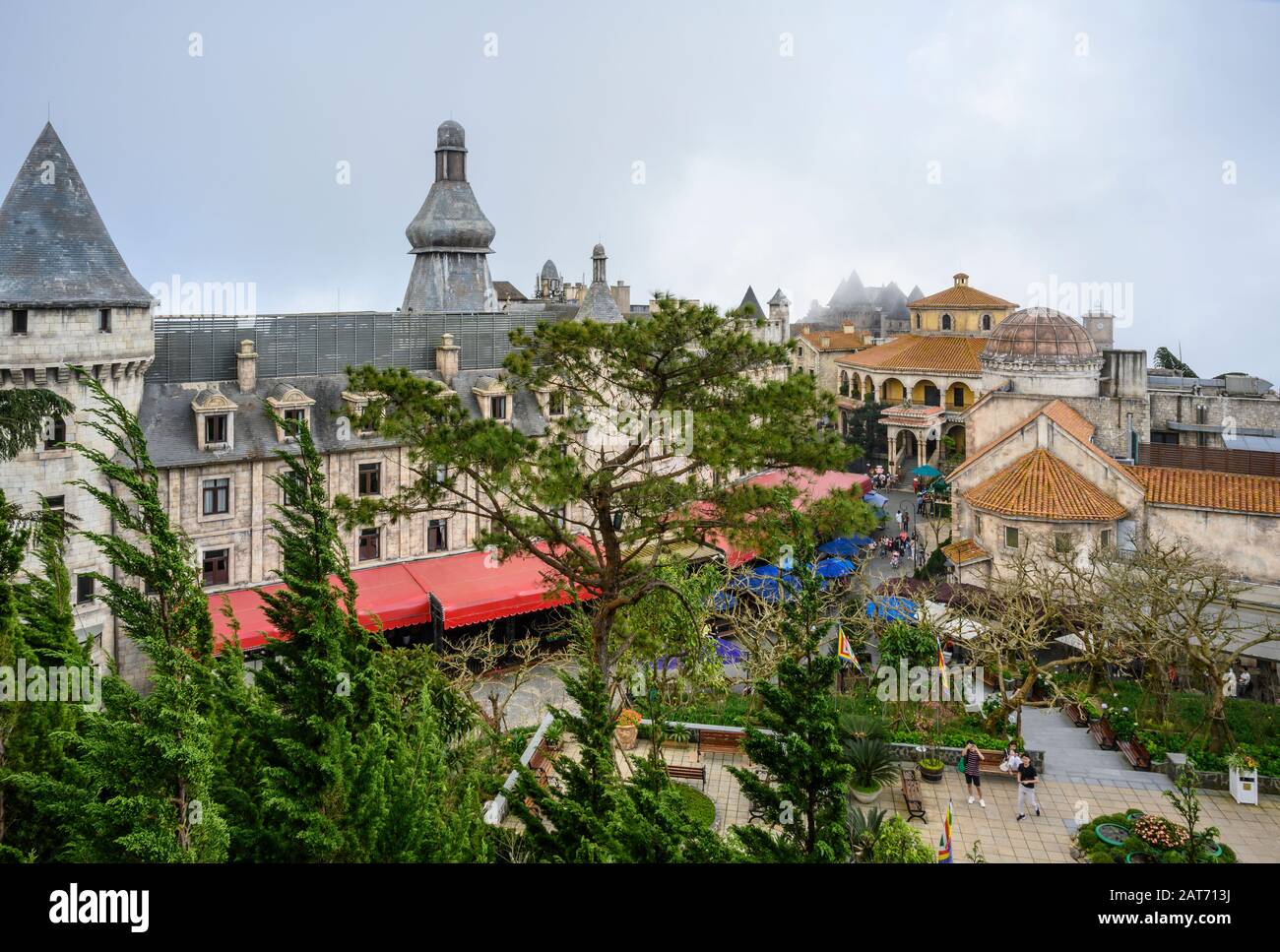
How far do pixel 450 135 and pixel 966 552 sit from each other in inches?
1418

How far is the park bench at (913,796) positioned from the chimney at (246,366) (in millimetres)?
26413

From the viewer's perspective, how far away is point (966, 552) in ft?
116

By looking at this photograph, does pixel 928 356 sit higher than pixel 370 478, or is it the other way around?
pixel 928 356

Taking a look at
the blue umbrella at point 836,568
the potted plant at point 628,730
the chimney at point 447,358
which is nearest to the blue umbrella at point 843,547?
the blue umbrella at point 836,568

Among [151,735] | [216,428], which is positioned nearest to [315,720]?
[151,735]

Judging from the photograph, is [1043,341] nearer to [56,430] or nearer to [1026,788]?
[1026,788]

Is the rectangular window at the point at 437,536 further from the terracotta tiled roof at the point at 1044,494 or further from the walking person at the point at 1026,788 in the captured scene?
the walking person at the point at 1026,788

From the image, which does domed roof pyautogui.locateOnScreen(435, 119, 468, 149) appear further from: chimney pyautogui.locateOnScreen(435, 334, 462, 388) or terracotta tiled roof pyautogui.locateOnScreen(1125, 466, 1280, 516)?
terracotta tiled roof pyautogui.locateOnScreen(1125, 466, 1280, 516)

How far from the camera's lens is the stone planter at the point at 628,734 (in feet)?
77.3
